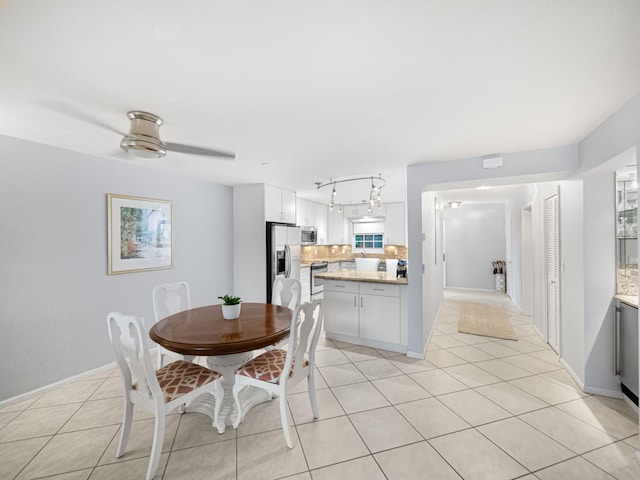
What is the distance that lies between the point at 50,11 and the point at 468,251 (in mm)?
8644

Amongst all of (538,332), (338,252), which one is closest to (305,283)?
(338,252)

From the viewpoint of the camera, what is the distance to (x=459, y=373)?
9.70 ft

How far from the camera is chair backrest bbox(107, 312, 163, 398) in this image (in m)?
1.61

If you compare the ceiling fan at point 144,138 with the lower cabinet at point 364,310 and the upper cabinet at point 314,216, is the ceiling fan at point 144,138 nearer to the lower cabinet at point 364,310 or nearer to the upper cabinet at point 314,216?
the lower cabinet at point 364,310

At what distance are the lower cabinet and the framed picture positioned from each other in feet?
7.47

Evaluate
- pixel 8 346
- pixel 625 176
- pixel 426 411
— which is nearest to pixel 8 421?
pixel 8 346

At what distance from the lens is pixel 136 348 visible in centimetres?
164

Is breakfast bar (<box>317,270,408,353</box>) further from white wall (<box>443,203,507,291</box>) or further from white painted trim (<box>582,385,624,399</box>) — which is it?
white wall (<box>443,203,507,291</box>)

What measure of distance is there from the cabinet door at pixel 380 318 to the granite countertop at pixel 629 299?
195 centimetres

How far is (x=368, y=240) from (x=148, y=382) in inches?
237

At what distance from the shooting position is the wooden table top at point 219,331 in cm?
189

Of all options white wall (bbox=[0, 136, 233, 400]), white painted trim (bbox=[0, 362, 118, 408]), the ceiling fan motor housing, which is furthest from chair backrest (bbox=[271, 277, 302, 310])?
white painted trim (bbox=[0, 362, 118, 408])

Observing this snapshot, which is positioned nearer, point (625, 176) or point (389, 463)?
point (389, 463)

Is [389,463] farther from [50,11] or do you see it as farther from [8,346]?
A: [8,346]
